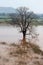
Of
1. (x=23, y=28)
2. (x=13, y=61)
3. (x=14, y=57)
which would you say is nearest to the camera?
(x=13, y=61)

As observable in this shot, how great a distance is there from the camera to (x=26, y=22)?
14812mm

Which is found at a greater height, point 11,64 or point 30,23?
point 11,64

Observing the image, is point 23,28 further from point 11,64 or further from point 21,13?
point 11,64

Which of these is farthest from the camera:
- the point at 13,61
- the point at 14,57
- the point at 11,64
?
the point at 14,57

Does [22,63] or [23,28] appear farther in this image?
[23,28]

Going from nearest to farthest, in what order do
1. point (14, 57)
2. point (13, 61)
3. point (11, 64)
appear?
point (11, 64) → point (13, 61) → point (14, 57)

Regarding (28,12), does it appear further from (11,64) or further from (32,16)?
(11,64)

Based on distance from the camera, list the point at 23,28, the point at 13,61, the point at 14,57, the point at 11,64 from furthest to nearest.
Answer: the point at 23,28 → the point at 14,57 → the point at 13,61 → the point at 11,64

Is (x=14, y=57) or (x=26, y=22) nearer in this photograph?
(x=14, y=57)

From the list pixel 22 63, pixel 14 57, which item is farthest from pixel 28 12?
pixel 22 63

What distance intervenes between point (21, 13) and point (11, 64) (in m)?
7.80

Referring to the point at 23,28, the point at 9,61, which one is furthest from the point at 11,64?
Result: the point at 23,28

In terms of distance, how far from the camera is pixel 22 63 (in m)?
7.71

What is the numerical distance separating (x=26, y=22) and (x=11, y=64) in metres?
7.59
